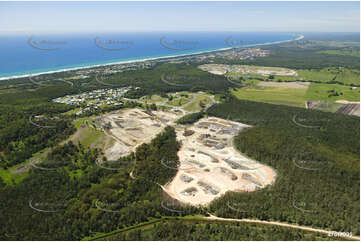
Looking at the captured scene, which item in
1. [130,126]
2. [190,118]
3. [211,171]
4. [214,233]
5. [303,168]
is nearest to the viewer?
[214,233]

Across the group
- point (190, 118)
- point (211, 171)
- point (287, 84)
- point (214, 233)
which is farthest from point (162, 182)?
point (287, 84)

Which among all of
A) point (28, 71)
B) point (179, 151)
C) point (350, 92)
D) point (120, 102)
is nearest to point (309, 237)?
point (179, 151)

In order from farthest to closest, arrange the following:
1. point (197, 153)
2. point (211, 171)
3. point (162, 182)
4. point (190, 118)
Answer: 1. point (190, 118)
2. point (197, 153)
3. point (211, 171)
4. point (162, 182)

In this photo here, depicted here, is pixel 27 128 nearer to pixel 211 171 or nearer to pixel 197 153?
pixel 197 153

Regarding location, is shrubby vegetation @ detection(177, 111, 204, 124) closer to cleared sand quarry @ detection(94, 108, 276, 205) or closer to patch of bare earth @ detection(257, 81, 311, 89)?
cleared sand quarry @ detection(94, 108, 276, 205)

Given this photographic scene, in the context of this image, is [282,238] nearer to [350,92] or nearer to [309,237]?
[309,237]

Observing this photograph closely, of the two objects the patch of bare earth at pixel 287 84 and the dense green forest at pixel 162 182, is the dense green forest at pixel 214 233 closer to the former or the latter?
the dense green forest at pixel 162 182
